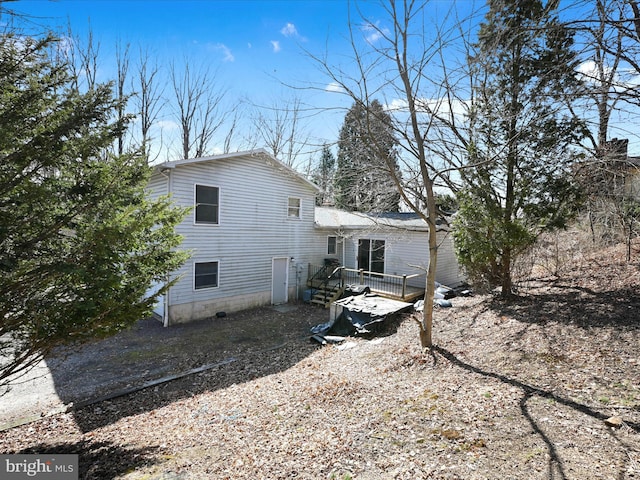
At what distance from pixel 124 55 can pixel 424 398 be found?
2188 centimetres

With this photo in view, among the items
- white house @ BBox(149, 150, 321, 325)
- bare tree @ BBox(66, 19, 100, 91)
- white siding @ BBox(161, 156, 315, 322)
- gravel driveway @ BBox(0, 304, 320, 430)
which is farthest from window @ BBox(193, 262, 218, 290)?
bare tree @ BBox(66, 19, 100, 91)

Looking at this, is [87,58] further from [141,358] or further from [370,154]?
[370,154]

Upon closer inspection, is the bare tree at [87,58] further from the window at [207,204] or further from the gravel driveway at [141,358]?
the gravel driveway at [141,358]

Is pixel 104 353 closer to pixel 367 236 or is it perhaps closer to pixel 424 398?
pixel 424 398

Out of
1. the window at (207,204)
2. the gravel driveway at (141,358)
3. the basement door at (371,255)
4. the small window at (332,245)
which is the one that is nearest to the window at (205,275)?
the gravel driveway at (141,358)

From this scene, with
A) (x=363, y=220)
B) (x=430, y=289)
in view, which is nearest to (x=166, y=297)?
(x=430, y=289)

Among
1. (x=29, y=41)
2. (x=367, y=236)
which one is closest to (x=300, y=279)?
(x=367, y=236)

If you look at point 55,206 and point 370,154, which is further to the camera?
Answer: point 370,154

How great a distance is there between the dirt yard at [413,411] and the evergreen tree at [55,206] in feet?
6.34

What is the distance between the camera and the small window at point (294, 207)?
1475cm

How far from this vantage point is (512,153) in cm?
799

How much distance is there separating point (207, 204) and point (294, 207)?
4.25m

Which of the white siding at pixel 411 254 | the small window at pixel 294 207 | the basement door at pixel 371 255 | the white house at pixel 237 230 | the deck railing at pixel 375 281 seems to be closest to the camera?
the white house at pixel 237 230

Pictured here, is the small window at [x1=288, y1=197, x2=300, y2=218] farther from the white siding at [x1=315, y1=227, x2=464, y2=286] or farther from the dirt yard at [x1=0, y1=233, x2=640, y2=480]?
the dirt yard at [x1=0, y1=233, x2=640, y2=480]
